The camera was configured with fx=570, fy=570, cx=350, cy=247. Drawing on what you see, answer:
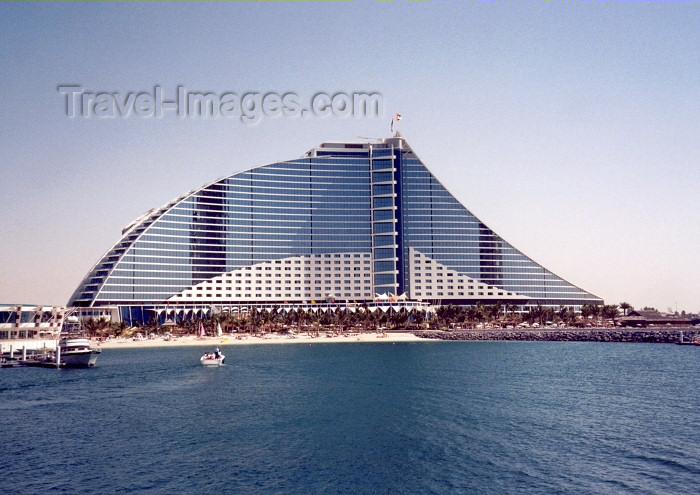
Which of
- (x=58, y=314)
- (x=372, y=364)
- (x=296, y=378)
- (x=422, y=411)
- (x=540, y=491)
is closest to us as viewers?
(x=540, y=491)

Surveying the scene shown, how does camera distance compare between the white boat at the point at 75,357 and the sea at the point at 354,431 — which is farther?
the white boat at the point at 75,357

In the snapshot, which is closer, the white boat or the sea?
the sea

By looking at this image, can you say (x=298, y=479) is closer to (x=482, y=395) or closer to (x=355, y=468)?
(x=355, y=468)

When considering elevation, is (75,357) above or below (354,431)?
above

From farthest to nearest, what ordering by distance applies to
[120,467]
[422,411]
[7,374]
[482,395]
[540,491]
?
[7,374], [482,395], [422,411], [120,467], [540,491]

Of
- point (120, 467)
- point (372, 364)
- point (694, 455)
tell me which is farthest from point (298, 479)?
point (372, 364)

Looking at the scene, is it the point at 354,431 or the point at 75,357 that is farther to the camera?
the point at 75,357

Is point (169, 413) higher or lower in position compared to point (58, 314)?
lower

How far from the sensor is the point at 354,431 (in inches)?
2379

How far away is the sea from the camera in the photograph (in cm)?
4469

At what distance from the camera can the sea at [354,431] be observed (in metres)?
44.7

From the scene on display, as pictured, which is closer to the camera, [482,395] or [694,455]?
[694,455]

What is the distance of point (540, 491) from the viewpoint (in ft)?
138

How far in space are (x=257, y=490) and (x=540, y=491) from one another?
68.9 ft
